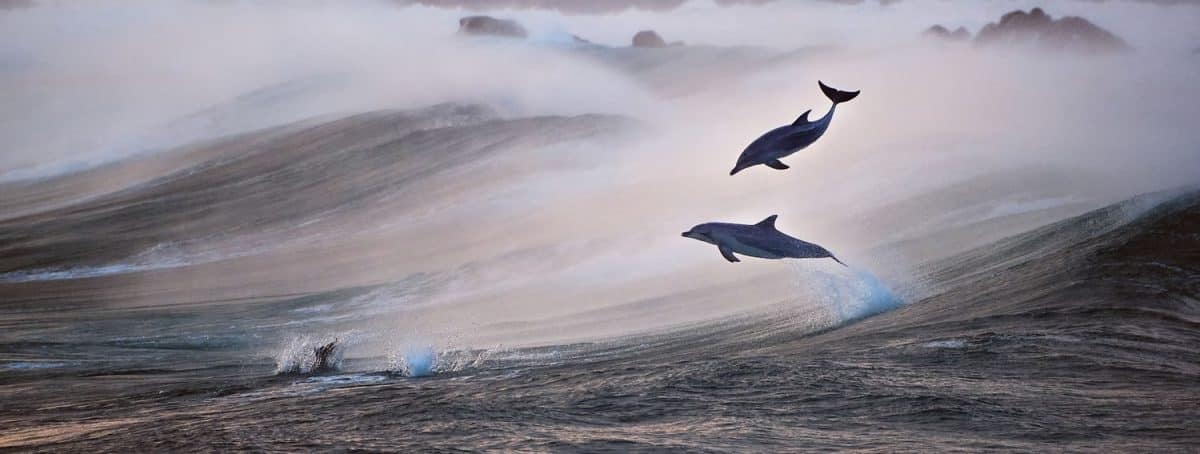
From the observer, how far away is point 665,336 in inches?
457

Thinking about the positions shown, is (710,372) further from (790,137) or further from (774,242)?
(790,137)

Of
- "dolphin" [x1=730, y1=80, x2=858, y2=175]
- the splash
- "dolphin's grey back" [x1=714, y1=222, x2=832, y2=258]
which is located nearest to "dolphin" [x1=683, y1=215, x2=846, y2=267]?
"dolphin's grey back" [x1=714, y1=222, x2=832, y2=258]

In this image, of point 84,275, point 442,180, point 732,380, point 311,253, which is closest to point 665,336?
point 732,380

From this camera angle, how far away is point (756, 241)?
8242mm

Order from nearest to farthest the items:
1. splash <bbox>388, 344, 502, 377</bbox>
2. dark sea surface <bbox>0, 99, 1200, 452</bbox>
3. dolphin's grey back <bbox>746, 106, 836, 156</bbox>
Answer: dark sea surface <bbox>0, 99, 1200, 452</bbox> < dolphin's grey back <bbox>746, 106, 836, 156</bbox> < splash <bbox>388, 344, 502, 377</bbox>

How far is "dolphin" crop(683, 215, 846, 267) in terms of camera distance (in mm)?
8203

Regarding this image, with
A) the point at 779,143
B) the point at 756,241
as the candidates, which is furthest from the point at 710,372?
the point at 779,143

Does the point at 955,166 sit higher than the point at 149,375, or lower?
higher

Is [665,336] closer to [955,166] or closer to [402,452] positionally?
[402,452]

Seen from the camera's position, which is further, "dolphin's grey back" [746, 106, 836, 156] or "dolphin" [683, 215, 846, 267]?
"dolphin" [683, 215, 846, 267]

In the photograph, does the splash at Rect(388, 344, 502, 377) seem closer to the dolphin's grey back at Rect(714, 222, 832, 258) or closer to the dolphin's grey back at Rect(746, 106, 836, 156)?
the dolphin's grey back at Rect(714, 222, 832, 258)

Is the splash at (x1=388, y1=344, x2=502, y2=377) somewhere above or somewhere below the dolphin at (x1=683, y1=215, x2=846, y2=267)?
below

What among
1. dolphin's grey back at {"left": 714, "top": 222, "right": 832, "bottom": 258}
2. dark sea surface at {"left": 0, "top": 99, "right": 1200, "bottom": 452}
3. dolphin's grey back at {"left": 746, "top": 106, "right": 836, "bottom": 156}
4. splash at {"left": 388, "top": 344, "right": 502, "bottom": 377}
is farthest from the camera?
splash at {"left": 388, "top": 344, "right": 502, "bottom": 377}

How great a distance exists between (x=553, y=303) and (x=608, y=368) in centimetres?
652
